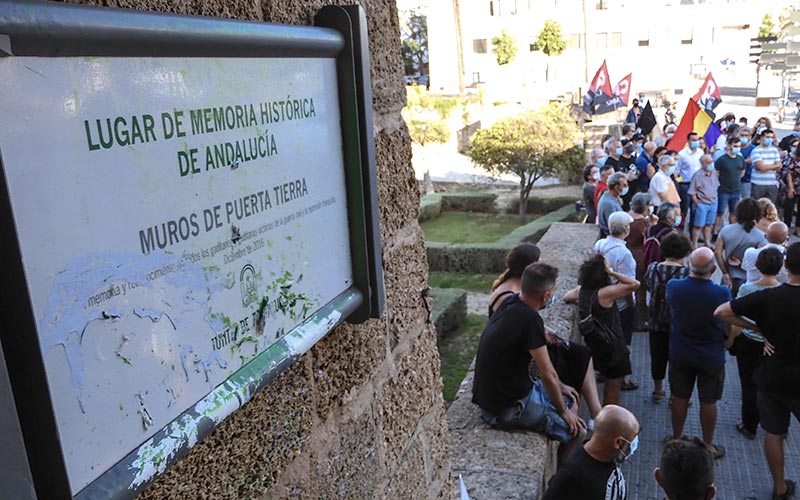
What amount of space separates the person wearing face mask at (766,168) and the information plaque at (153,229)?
38.5ft

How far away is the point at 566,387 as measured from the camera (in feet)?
14.9

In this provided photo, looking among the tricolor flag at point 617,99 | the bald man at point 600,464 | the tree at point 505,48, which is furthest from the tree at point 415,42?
the bald man at point 600,464

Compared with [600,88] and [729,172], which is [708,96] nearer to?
[600,88]

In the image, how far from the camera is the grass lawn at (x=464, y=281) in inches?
487

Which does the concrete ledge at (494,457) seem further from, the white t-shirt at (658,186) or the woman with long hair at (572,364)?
the white t-shirt at (658,186)

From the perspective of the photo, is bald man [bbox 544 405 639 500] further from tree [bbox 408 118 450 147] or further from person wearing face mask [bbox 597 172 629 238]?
tree [bbox 408 118 450 147]

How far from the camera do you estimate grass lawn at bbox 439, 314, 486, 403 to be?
7.85 m

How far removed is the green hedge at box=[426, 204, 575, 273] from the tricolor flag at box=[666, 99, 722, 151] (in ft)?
9.32

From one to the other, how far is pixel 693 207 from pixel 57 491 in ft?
37.0

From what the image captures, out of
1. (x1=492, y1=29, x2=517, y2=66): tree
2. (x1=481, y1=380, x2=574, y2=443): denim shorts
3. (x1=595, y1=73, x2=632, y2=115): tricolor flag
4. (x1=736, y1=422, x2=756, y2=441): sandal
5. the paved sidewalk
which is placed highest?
(x1=492, y1=29, x2=517, y2=66): tree

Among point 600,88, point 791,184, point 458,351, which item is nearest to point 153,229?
point 458,351

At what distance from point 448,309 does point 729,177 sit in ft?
17.4

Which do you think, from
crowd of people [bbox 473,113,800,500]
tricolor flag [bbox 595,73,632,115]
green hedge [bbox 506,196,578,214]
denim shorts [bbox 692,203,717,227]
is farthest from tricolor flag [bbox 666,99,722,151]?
tricolor flag [bbox 595,73,632,115]

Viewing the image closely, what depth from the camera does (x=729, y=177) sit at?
11352 millimetres
